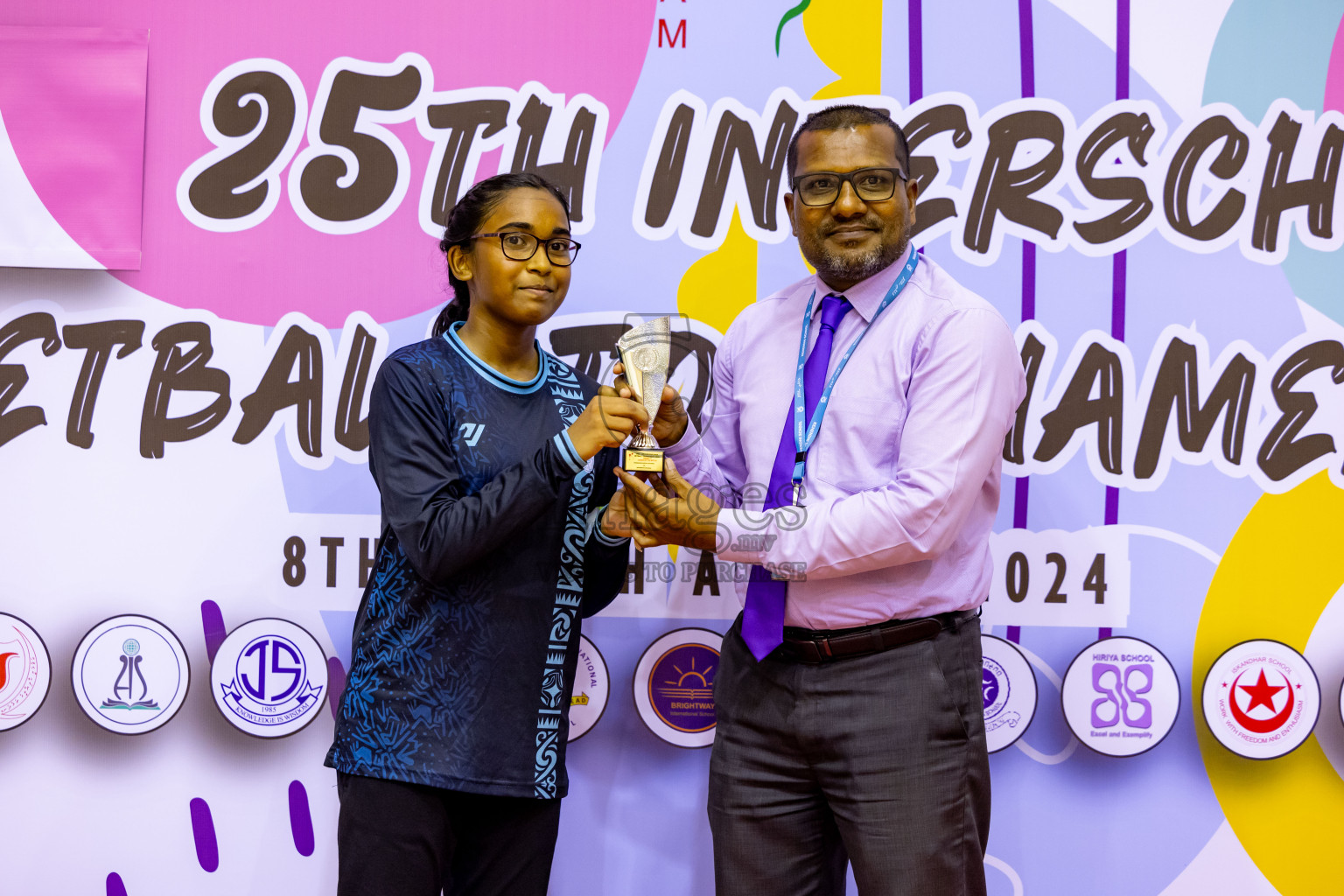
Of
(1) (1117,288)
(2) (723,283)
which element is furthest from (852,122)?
(1) (1117,288)

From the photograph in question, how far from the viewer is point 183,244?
2.66 metres

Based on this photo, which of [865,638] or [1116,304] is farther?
[1116,304]

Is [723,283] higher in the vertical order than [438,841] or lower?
higher

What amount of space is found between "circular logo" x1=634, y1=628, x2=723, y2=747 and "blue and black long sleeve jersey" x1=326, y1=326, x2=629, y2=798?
0.56 m

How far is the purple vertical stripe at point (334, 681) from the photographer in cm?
264

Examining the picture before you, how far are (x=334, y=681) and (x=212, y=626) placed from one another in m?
0.36

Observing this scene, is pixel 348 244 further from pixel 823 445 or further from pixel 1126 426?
pixel 1126 426

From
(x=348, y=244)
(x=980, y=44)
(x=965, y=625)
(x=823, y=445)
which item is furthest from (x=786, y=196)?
(x=348, y=244)

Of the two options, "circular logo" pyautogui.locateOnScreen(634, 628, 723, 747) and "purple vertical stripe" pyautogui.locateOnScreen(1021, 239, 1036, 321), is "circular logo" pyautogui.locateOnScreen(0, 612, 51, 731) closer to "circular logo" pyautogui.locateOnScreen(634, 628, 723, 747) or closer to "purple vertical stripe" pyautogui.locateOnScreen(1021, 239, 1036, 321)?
"circular logo" pyautogui.locateOnScreen(634, 628, 723, 747)

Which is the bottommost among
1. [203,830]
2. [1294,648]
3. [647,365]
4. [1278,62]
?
[203,830]

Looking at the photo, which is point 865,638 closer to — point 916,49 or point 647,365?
point 647,365

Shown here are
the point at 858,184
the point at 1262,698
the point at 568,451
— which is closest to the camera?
the point at 568,451

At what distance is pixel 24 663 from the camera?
2666 millimetres

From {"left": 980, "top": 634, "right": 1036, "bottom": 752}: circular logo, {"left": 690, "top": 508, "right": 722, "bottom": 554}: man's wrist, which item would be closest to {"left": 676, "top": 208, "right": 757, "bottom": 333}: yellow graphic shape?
{"left": 690, "top": 508, "right": 722, "bottom": 554}: man's wrist
